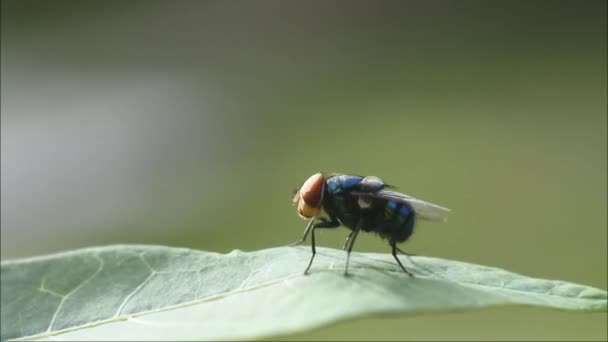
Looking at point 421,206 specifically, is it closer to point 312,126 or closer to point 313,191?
point 313,191

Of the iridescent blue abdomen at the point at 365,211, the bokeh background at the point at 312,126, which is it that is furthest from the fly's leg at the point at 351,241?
the bokeh background at the point at 312,126

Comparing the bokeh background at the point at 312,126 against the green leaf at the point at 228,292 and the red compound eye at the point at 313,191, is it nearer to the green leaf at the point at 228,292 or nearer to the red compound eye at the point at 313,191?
the red compound eye at the point at 313,191

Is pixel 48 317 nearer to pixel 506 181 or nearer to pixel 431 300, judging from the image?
pixel 431 300

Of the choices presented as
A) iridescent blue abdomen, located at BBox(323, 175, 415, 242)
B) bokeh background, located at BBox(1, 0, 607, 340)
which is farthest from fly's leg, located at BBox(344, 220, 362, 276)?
bokeh background, located at BBox(1, 0, 607, 340)

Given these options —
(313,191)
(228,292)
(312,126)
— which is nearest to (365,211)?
(313,191)

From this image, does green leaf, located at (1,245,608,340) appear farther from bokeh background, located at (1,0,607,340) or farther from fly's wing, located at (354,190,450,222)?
bokeh background, located at (1,0,607,340)

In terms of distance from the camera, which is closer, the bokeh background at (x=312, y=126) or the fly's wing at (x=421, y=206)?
the fly's wing at (x=421, y=206)
